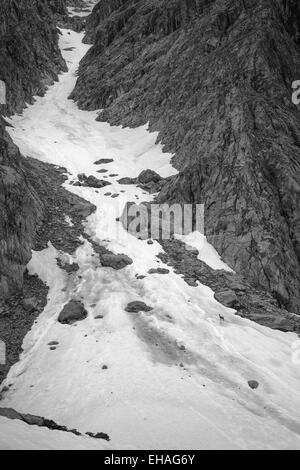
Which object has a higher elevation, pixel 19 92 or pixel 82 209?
pixel 19 92

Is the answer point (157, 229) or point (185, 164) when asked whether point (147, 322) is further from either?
point (185, 164)

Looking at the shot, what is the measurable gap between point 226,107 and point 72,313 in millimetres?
24429

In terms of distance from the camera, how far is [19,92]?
50969 millimetres

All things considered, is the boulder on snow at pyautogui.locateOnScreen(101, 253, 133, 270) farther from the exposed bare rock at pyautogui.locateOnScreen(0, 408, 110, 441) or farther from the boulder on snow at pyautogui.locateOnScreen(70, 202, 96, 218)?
the exposed bare rock at pyautogui.locateOnScreen(0, 408, 110, 441)

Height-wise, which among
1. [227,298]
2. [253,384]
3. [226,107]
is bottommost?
[227,298]

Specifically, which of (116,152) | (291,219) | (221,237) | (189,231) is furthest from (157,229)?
(116,152)

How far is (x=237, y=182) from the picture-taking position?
2838cm

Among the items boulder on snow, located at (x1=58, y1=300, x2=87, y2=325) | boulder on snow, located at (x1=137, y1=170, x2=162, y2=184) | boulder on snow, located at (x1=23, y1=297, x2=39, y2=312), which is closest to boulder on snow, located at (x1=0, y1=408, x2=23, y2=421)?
boulder on snow, located at (x1=58, y1=300, x2=87, y2=325)

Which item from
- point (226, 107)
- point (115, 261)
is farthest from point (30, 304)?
point (226, 107)

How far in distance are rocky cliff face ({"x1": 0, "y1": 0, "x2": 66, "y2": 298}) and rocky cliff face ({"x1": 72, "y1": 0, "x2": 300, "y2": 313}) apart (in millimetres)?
7965

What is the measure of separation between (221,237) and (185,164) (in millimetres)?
9458

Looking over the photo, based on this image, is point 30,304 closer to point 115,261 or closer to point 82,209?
point 115,261

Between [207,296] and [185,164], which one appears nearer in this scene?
[207,296]

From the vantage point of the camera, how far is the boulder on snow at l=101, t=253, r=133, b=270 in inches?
901
